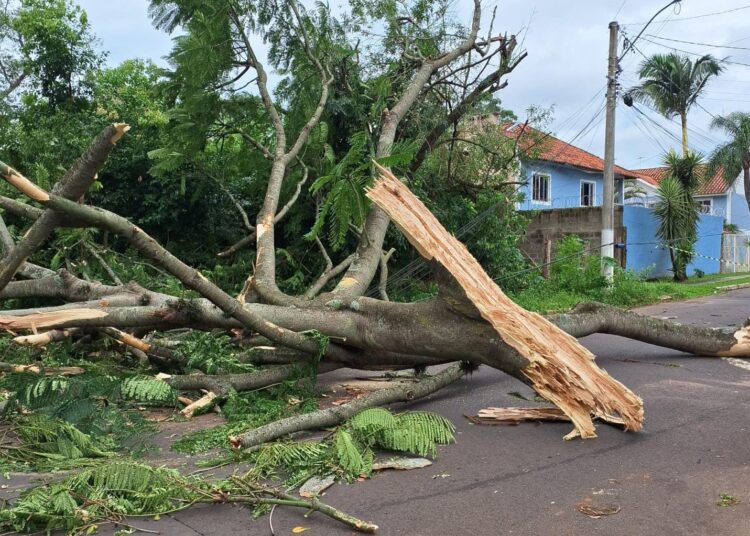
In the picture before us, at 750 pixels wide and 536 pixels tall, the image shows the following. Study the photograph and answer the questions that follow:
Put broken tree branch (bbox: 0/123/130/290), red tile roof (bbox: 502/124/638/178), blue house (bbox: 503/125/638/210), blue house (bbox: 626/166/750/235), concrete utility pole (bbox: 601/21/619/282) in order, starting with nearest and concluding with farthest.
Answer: broken tree branch (bbox: 0/123/130/290) < concrete utility pole (bbox: 601/21/619/282) < red tile roof (bbox: 502/124/638/178) < blue house (bbox: 503/125/638/210) < blue house (bbox: 626/166/750/235)

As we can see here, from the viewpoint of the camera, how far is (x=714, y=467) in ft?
12.5

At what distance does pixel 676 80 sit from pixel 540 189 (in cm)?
990

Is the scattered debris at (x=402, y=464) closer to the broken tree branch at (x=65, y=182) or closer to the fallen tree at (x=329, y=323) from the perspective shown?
the fallen tree at (x=329, y=323)

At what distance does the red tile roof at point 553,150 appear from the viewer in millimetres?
14656

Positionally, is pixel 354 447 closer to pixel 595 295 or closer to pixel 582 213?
pixel 595 295

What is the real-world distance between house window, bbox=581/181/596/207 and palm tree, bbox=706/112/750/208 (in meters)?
4.40

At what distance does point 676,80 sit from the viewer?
28469 mm

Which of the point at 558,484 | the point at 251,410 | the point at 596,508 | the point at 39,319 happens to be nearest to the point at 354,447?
the point at 558,484

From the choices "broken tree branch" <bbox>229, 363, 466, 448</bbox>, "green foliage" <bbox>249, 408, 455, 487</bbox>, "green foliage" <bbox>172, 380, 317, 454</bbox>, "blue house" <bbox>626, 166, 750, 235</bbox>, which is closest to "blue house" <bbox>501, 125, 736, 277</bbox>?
"blue house" <bbox>626, 166, 750, 235</bbox>

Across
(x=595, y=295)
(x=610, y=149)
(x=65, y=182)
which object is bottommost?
(x=595, y=295)

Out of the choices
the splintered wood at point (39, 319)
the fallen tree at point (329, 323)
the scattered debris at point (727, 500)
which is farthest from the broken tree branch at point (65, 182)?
the scattered debris at point (727, 500)

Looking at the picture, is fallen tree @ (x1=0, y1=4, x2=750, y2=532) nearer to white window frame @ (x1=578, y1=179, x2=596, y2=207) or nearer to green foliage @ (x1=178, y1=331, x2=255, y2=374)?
green foliage @ (x1=178, y1=331, x2=255, y2=374)

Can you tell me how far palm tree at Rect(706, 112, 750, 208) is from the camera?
83.7ft

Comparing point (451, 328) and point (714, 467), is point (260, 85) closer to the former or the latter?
point (451, 328)
